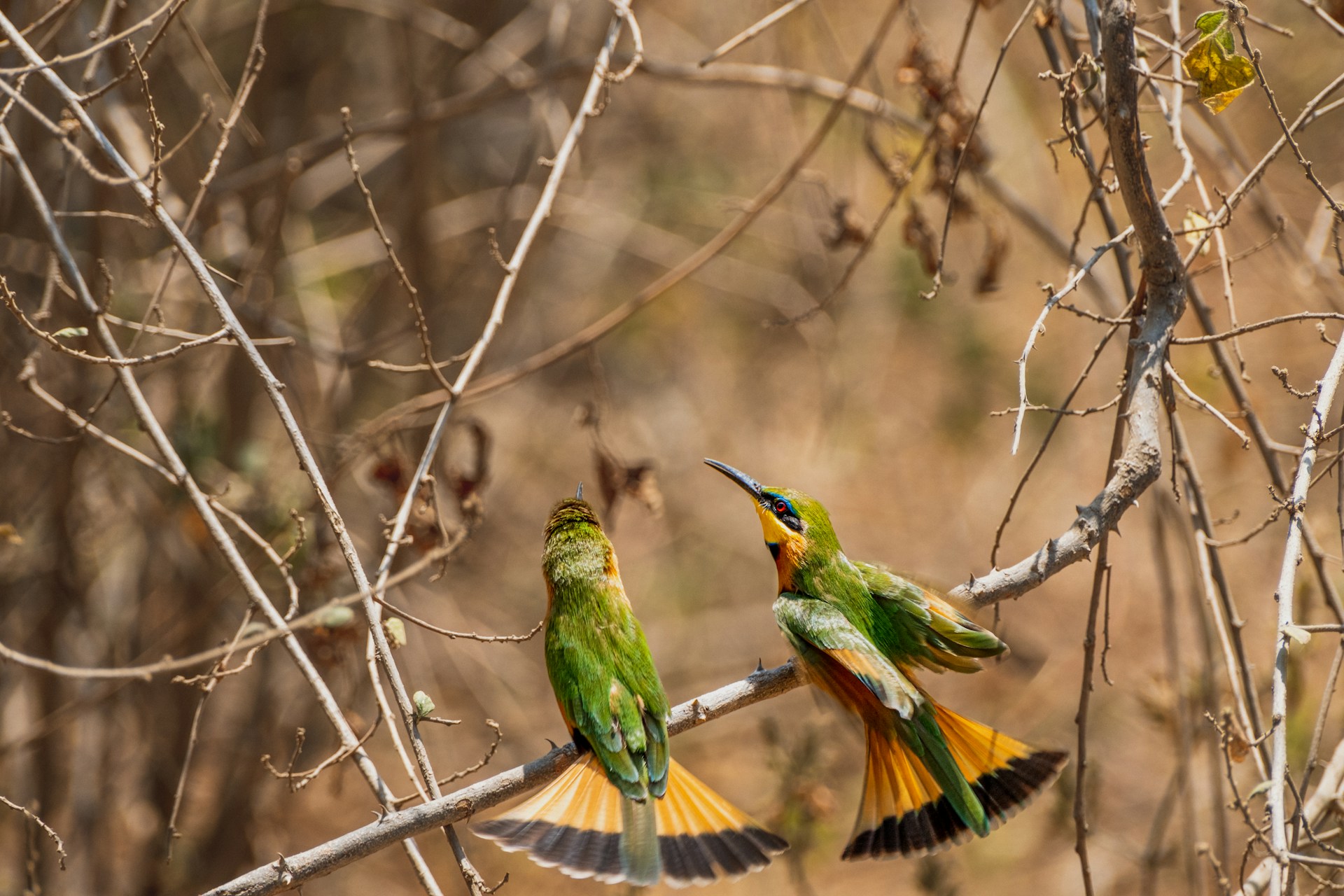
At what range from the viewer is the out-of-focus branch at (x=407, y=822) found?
2086 mm

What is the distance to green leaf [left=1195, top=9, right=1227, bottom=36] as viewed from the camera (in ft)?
8.06

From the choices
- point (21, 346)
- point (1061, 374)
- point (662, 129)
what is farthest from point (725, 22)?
point (21, 346)

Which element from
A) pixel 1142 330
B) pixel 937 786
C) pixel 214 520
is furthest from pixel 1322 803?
pixel 214 520

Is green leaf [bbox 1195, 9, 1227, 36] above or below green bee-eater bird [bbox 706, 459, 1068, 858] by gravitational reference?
above

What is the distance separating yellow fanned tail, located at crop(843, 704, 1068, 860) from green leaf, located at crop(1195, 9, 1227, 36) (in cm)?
169

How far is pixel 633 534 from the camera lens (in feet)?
27.1

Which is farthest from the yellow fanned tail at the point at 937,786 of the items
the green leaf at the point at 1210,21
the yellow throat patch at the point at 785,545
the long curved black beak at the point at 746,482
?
the green leaf at the point at 1210,21

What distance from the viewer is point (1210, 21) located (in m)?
2.47

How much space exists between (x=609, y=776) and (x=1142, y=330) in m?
1.64

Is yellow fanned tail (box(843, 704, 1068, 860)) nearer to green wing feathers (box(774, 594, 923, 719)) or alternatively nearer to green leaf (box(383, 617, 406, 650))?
green wing feathers (box(774, 594, 923, 719))

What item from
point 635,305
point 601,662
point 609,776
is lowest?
point 609,776

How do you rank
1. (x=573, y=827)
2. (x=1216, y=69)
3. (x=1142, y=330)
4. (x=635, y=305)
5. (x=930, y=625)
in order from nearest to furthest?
(x=1216, y=69) → (x=1142, y=330) → (x=573, y=827) → (x=930, y=625) → (x=635, y=305)

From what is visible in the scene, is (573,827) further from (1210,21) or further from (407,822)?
(1210,21)

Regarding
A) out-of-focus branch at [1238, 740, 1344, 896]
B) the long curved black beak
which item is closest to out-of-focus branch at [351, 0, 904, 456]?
the long curved black beak
